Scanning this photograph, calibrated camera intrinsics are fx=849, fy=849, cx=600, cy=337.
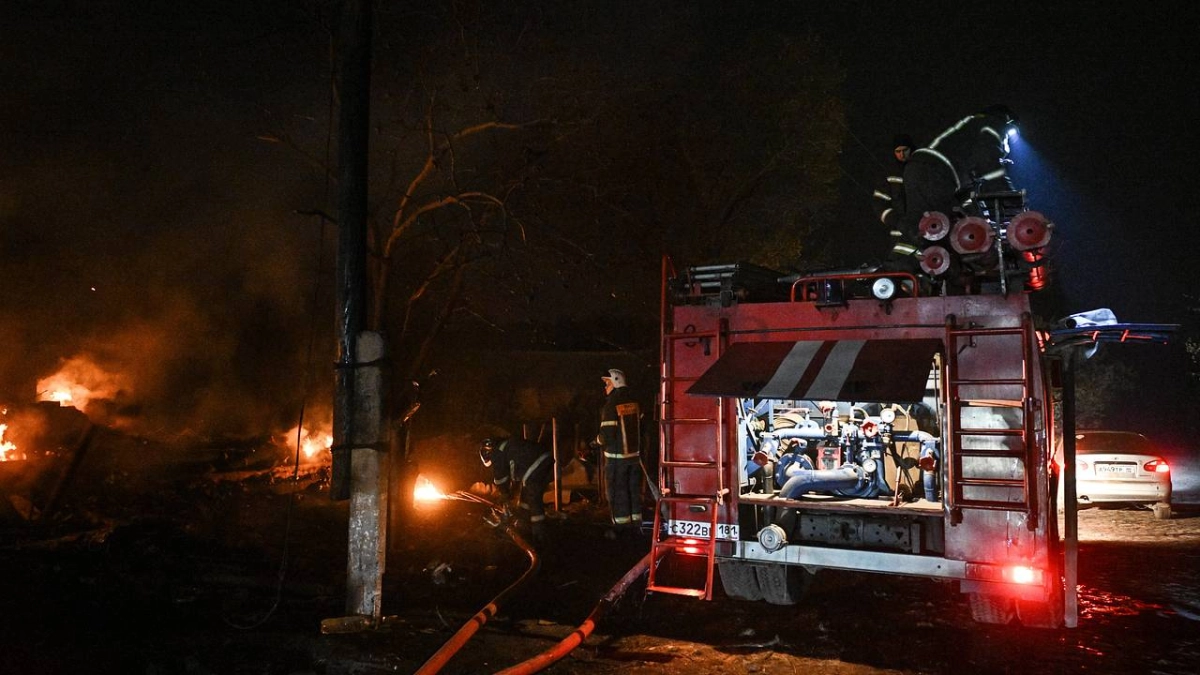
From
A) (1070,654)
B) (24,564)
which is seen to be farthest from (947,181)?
(24,564)

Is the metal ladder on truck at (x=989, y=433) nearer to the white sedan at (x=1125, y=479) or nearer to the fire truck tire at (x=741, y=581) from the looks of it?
the fire truck tire at (x=741, y=581)

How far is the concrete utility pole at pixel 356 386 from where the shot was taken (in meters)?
6.43

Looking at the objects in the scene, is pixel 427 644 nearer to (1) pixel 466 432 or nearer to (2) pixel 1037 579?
(2) pixel 1037 579

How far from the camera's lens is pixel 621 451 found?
10289mm

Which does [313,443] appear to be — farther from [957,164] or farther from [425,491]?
[957,164]

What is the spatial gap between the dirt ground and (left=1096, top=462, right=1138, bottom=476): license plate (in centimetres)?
127

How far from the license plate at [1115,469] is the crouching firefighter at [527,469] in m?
8.48

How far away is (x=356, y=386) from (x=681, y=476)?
2645mm

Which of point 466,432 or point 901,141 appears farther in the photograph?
point 466,432

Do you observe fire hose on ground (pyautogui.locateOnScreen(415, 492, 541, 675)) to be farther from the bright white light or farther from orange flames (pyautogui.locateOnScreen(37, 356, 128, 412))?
orange flames (pyautogui.locateOnScreen(37, 356, 128, 412))

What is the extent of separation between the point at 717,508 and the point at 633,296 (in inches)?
438

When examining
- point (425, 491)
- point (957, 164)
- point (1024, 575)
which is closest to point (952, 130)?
Result: point (957, 164)

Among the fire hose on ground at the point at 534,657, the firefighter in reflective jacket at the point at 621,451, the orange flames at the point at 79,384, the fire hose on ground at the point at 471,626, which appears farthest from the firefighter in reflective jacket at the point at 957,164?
the orange flames at the point at 79,384

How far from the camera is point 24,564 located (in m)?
8.54
